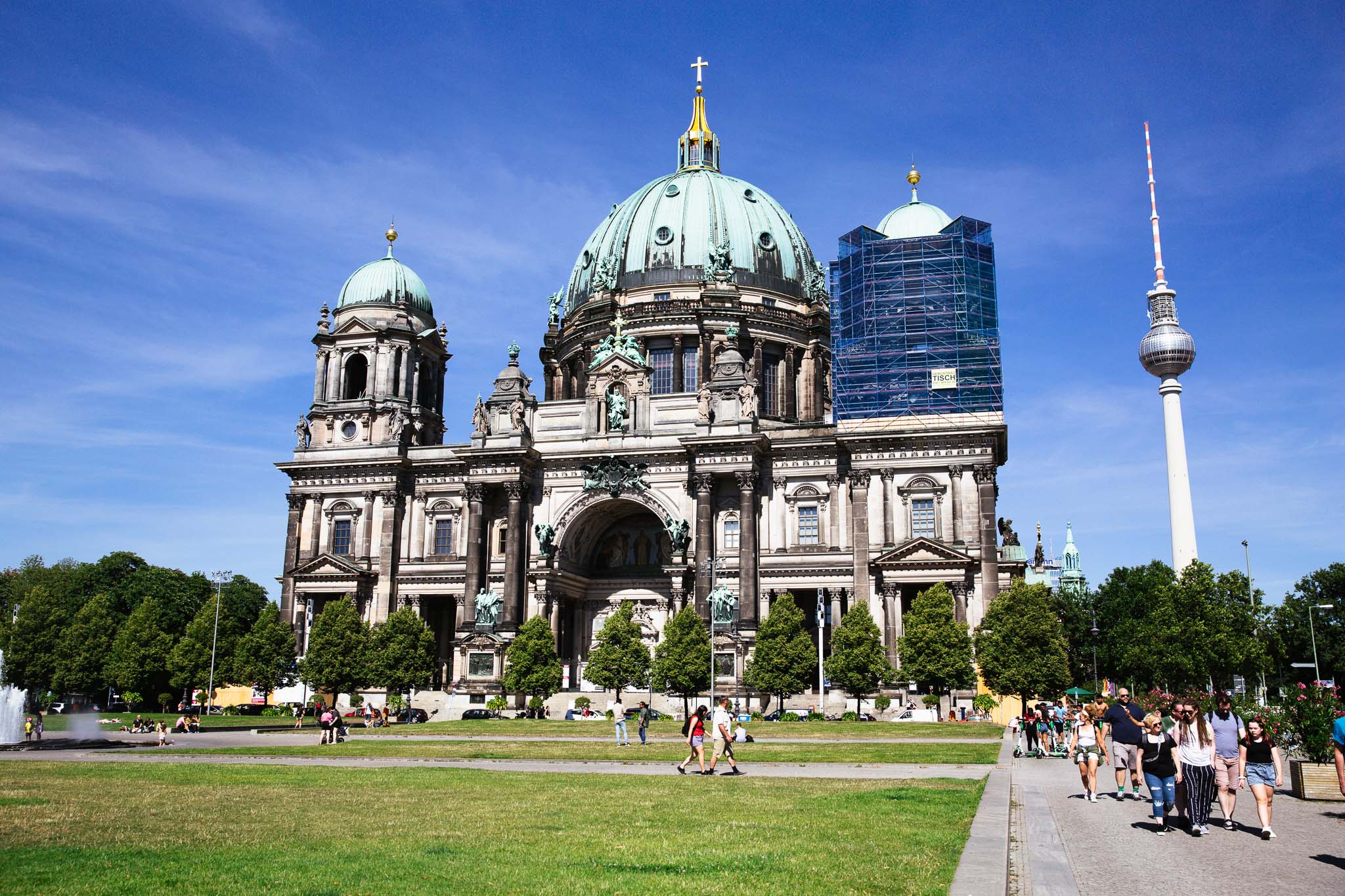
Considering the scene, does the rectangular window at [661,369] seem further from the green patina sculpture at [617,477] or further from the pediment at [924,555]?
the pediment at [924,555]

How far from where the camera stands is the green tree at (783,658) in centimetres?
6012

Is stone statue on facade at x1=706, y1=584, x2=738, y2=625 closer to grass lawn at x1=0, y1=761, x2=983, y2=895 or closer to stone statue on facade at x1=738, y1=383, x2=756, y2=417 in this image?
stone statue on facade at x1=738, y1=383, x2=756, y2=417

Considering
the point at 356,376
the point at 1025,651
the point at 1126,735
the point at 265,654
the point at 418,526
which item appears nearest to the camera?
the point at 1126,735

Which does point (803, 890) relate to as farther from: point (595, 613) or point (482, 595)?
point (595, 613)

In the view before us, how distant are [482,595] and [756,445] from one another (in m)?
19.4

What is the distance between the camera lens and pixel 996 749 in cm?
3784

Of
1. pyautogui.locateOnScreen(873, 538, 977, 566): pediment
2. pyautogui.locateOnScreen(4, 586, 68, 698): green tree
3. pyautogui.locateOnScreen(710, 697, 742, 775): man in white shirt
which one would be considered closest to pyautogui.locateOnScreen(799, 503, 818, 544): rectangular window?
pyautogui.locateOnScreen(873, 538, 977, 566): pediment

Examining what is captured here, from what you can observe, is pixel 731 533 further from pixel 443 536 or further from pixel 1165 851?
pixel 1165 851

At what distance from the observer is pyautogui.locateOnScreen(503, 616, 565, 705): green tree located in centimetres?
6334

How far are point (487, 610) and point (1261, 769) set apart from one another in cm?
5570

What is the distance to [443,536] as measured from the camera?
75562mm

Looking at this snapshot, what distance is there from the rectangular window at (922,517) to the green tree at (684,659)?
14.3 meters

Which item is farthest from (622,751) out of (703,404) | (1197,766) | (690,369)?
(690,369)

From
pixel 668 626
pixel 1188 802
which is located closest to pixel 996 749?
pixel 1188 802
